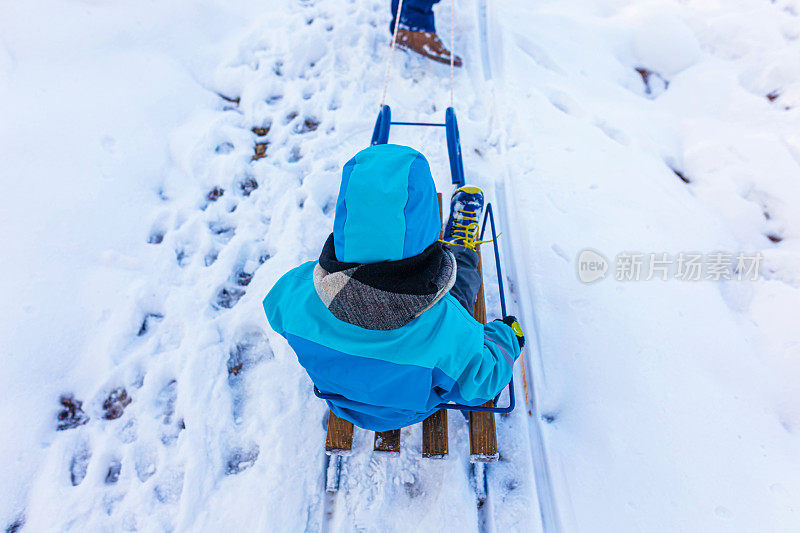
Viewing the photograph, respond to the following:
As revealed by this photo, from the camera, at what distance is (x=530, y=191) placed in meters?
3.04

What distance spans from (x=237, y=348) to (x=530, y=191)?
2.27 m

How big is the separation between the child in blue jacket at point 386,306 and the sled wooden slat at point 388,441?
0.29 meters

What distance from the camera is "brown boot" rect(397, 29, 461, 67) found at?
13.1 ft

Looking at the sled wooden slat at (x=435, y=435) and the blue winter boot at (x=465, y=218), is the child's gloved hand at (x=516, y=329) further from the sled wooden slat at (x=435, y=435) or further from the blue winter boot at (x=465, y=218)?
the blue winter boot at (x=465, y=218)

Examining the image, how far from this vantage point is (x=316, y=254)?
8.58 feet

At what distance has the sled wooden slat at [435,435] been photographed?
1706mm

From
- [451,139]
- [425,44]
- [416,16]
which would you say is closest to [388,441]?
[451,139]

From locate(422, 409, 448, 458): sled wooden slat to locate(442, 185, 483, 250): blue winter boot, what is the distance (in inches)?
39.5

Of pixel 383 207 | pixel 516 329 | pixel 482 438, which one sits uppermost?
pixel 383 207

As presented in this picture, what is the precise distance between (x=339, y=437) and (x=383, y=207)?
3.56 feet

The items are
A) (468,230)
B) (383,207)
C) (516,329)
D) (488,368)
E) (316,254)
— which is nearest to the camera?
(383,207)

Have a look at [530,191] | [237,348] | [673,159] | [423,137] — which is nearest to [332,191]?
[423,137]

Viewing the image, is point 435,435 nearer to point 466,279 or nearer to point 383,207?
point 466,279

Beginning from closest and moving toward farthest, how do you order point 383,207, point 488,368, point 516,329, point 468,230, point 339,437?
point 383,207 → point 488,368 → point 339,437 → point 516,329 → point 468,230
